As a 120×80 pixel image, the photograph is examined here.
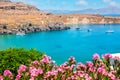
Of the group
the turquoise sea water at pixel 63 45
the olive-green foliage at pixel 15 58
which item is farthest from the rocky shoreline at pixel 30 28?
the olive-green foliage at pixel 15 58

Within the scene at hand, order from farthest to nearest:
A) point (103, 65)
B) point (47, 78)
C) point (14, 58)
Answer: point (14, 58), point (103, 65), point (47, 78)

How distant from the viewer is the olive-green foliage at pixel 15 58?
24.4 m

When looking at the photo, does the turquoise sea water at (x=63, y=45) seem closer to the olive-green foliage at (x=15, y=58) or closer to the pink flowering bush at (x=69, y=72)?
the olive-green foliage at (x=15, y=58)

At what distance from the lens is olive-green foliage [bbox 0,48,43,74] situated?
2436 centimetres

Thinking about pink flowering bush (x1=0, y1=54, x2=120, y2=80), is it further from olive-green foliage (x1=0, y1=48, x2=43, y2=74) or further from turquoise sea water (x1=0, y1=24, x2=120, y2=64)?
turquoise sea water (x1=0, y1=24, x2=120, y2=64)

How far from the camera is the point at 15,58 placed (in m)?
25.2

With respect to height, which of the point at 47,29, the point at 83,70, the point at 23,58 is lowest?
the point at 47,29

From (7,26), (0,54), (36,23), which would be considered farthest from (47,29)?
(0,54)

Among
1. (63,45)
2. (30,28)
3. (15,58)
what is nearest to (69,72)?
(15,58)

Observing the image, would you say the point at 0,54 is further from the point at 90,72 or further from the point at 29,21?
the point at 29,21

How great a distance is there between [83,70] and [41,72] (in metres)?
1.68

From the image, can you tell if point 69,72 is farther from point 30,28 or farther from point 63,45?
point 30,28

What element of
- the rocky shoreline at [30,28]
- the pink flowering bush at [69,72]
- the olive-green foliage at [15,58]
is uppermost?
the pink flowering bush at [69,72]

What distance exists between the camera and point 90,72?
9.06 metres
